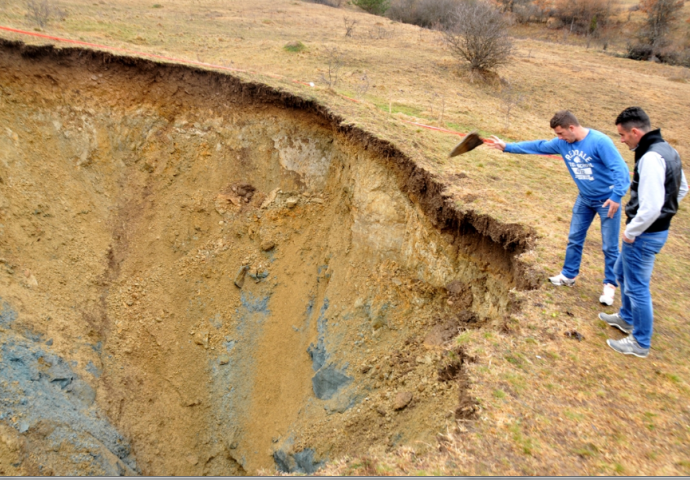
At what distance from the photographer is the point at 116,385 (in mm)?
7582

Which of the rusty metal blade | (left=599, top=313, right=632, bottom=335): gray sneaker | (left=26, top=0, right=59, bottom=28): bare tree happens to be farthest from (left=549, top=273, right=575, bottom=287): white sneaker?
(left=26, top=0, right=59, bottom=28): bare tree

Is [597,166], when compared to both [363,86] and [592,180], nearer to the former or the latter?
[592,180]

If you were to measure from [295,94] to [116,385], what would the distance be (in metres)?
7.01

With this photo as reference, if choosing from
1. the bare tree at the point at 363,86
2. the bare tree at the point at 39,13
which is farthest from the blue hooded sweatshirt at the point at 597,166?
the bare tree at the point at 39,13

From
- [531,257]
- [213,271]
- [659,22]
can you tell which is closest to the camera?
[531,257]

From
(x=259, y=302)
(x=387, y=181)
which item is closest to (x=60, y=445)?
(x=259, y=302)

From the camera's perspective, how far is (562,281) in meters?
4.69

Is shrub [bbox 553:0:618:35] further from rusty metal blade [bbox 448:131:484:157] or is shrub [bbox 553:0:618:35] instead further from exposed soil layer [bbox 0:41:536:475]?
rusty metal blade [bbox 448:131:484:157]

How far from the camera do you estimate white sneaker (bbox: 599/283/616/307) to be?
14.4 ft

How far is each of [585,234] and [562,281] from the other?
2.05 ft

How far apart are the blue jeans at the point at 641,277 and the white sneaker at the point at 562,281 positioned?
79cm

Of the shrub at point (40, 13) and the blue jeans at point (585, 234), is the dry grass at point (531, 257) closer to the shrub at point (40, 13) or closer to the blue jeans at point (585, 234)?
the blue jeans at point (585, 234)

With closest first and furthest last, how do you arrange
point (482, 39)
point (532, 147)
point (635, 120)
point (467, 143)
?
1. point (635, 120)
2. point (532, 147)
3. point (467, 143)
4. point (482, 39)

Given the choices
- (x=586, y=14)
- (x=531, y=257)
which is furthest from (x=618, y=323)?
(x=586, y=14)
